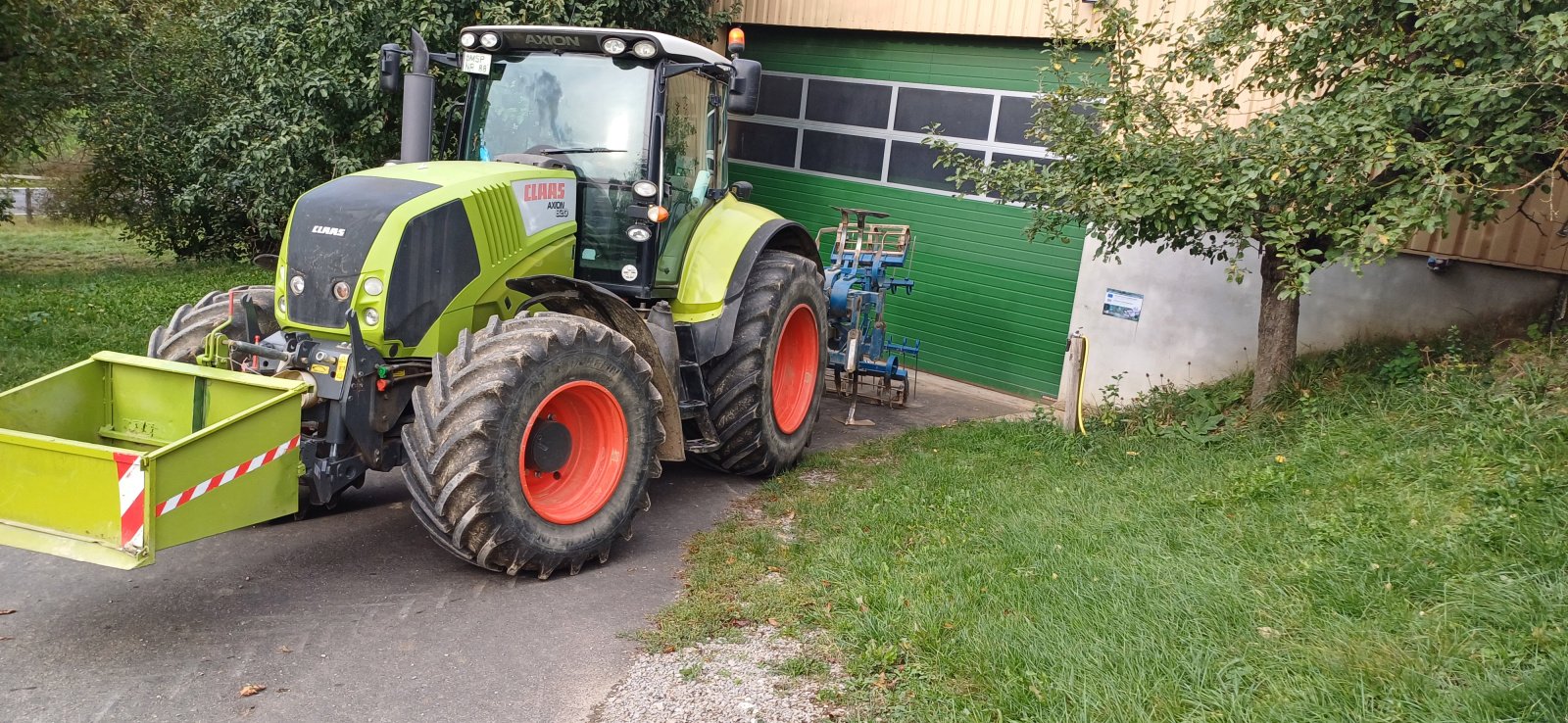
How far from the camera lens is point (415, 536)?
5.85 meters

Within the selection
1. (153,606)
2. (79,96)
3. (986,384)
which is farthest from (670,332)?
(79,96)

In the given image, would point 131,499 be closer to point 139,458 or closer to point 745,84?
point 139,458

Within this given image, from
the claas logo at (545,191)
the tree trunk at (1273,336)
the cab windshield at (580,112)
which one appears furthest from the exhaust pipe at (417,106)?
the tree trunk at (1273,336)

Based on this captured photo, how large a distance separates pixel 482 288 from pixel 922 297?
612 centimetres

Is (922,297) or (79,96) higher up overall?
(79,96)

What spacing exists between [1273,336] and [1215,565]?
2.94 meters

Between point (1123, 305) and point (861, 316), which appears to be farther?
point (1123, 305)

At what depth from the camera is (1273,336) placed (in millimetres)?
7246

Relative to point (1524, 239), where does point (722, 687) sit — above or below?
below

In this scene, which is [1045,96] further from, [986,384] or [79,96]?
[79,96]

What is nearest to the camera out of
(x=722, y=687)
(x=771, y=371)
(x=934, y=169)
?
(x=722, y=687)

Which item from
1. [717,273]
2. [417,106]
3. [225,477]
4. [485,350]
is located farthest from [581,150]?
[225,477]

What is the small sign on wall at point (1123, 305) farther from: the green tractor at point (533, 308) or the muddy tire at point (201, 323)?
the muddy tire at point (201, 323)

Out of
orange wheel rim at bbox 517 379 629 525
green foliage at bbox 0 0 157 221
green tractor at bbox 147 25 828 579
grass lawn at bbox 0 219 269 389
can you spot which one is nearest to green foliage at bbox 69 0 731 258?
green foliage at bbox 0 0 157 221
